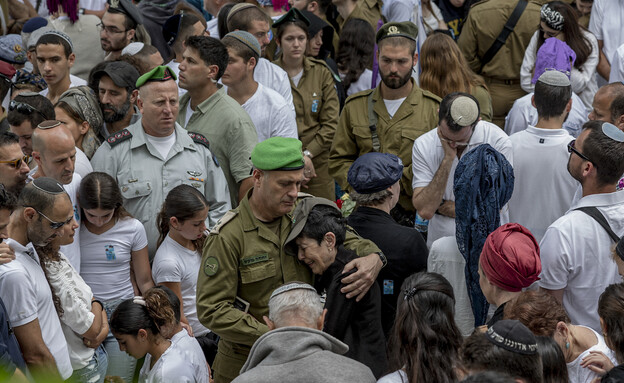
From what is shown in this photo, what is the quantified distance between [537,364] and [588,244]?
154 cm

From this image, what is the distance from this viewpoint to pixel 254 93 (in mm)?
6254

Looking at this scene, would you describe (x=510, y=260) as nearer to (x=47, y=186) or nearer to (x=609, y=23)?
(x=47, y=186)

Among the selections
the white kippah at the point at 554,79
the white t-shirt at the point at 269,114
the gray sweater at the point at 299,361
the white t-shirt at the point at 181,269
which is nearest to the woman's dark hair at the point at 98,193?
the white t-shirt at the point at 181,269

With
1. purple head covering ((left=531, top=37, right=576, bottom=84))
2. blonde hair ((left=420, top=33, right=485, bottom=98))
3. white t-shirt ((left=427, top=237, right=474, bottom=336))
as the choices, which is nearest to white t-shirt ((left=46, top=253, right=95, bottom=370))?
white t-shirt ((left=427, top=237, right=474, bottom=336))

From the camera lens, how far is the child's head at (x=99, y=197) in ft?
15.4

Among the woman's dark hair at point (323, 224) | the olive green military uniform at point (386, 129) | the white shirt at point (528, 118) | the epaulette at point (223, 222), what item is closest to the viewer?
the woman's dark hair at point (323, 224)

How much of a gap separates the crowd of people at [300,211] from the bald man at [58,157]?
0.01 metres

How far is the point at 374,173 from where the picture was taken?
4.39 meters

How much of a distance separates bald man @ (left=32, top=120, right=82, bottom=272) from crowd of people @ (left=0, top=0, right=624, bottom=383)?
0.01 meters

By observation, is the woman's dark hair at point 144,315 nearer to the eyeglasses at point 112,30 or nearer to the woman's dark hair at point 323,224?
the woman's dark hair at point 323,224

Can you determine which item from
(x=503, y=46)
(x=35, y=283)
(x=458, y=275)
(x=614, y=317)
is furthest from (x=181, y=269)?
(x=503, y=46)

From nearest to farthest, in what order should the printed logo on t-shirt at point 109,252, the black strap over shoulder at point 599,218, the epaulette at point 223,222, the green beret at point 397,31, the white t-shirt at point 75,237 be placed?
the epaulette at point 223,222 < the black strap over shoulder at point 599,218 < the white t-shirt at point 75,237 < the printed logo on t-shirt at point 109,252 < the green beret at point 397,31

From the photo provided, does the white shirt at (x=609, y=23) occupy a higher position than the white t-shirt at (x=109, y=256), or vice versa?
the white shirt at (x=609, y=23)

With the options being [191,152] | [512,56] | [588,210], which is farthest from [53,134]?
[512,56]
